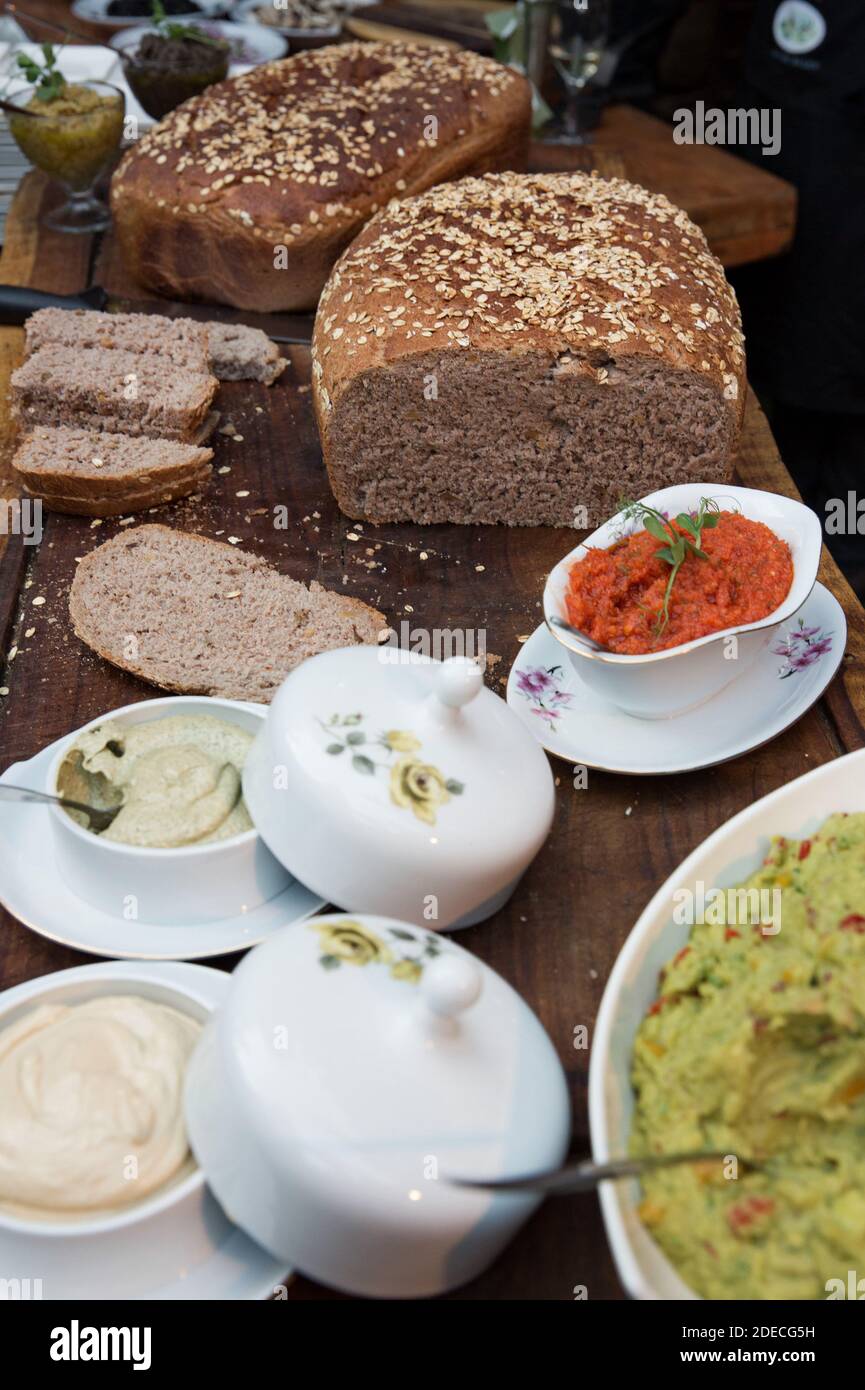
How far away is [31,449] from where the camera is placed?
3.23 m

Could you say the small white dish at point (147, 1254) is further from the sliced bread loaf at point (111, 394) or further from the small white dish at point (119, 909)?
the sliced bread loaf at point (111, 394)

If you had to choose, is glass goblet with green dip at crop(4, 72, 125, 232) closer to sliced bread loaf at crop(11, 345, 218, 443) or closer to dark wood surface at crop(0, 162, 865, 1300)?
dark wood surface at crop(0, 162, 865, 1300)

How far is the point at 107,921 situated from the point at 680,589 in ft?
4.26

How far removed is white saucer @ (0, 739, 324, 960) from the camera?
6.60ft

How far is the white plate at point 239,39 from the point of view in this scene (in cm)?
529

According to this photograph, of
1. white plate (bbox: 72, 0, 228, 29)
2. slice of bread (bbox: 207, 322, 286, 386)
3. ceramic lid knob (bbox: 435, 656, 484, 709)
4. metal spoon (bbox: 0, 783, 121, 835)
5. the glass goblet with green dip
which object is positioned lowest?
metal spoon (bbox: 0, 783, 121, 835)

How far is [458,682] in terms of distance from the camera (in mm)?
1888

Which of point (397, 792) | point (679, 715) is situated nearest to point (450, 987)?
point (397, 792)

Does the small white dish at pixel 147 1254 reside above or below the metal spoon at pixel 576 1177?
below

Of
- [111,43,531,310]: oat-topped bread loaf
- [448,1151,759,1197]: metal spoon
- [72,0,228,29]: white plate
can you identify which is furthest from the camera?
[72,0,228,29]: white plate

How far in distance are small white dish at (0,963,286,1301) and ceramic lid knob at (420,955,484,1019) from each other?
402mm

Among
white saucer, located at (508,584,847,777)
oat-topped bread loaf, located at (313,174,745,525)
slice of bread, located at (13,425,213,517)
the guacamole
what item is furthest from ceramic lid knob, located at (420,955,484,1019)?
slice of bread, located at (13,425,213,517)

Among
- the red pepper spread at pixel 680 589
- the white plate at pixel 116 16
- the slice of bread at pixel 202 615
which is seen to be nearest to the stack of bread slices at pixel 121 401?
the slice of bread at pixel 202 615

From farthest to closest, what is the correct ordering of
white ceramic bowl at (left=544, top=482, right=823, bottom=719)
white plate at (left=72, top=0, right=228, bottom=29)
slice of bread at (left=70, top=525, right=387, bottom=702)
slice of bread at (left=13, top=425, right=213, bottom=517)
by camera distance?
white plate at (left=72, top=0, right=228, bottom=29) < slice of bread at (left=13, top=425, right=213, bottom=517) < slice of bread at (left=70, top=525, right=387, bottom=702) < white ceramic bowl at (left=544, top=482, right=823, bottom=719)
